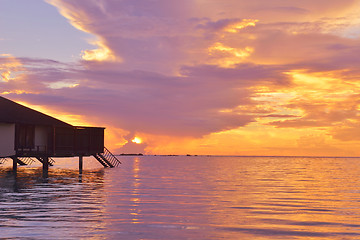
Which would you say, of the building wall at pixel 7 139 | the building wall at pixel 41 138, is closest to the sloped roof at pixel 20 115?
the building wall at pixel 7 139

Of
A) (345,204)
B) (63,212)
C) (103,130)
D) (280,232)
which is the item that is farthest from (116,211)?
(103,130)

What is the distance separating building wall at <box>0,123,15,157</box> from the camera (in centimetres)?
4225

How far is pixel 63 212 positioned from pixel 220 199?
8777 mm

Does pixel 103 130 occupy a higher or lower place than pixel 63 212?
higher

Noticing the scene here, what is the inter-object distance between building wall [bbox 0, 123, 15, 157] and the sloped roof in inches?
37.8

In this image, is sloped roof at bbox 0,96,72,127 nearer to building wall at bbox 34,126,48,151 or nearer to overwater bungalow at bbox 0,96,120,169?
overwater bungalow at bbox 0,96,120,169

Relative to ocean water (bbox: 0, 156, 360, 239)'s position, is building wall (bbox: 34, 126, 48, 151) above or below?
above

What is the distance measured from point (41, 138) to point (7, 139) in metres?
4.62

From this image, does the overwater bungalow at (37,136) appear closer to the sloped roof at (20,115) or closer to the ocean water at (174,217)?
the sloped roof at (20,115)

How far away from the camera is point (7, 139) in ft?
141

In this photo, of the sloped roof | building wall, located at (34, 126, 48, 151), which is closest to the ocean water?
the sloped roof

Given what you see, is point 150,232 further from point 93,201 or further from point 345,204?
point 345,204

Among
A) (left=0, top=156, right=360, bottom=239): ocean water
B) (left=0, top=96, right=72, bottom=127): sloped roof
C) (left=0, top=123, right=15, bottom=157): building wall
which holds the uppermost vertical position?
(left=0, top=96, right=72, bottom=127): sloped roof

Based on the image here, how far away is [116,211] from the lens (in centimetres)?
1697
